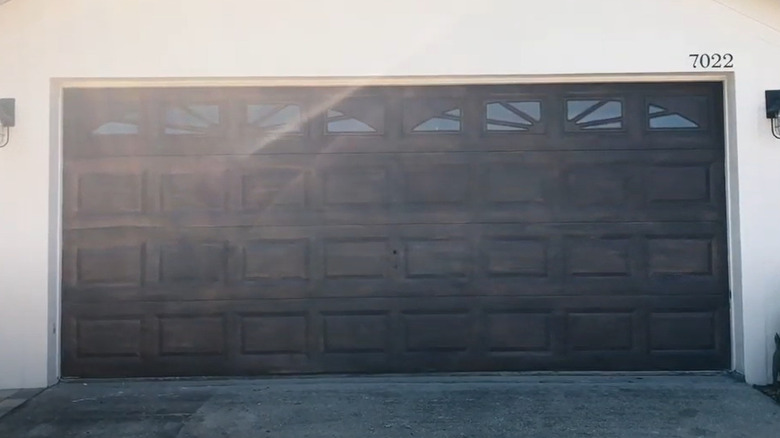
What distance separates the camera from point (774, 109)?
17.8 ft

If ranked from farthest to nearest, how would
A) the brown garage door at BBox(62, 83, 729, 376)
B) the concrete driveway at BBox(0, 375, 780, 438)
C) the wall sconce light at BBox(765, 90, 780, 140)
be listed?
the brown garage door at BBox(62, 83, 729, 376), the wall sconce light at BBox(765, 90, 780, 140), the concrete driveway at BBox(0, 375, 780, 438)

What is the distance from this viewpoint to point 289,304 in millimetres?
5633

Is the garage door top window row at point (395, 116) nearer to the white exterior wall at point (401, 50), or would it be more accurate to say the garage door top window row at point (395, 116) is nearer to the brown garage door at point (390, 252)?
the brown garage door at point (390, 252)

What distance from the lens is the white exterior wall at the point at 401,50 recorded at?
216 inches

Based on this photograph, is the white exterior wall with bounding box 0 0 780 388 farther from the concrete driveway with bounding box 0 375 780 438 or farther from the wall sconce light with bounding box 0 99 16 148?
the concrete driveway with bounding box 0 375 780 438

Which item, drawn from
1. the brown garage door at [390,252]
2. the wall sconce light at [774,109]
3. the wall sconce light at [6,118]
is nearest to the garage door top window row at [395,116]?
the brown garage door at [390,252]

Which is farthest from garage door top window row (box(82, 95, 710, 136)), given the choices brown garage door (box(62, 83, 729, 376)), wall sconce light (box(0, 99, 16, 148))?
wall sconce light (box(0, 99, 16, 148))

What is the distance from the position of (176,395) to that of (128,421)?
62 cm

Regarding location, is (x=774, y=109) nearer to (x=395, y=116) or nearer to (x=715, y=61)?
(x=715, y=61)

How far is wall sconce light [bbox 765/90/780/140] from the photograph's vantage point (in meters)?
5.42

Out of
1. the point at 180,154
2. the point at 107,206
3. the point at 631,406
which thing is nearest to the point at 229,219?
the point at 180,154

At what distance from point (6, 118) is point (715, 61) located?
235 inches

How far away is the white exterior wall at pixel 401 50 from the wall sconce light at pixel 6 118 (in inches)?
2.2

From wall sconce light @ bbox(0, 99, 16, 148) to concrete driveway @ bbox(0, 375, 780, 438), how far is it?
2136 millimetres
